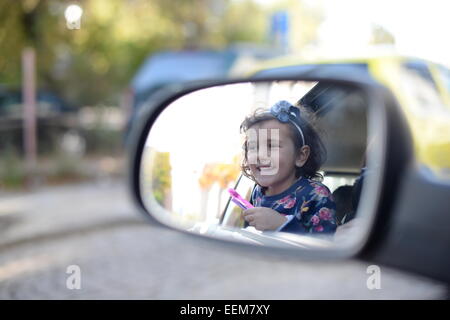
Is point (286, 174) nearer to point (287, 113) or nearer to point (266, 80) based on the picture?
point (287, 113)

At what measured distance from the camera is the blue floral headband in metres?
1.58

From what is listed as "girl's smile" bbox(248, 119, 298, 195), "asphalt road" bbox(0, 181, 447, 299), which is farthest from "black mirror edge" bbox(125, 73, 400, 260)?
"asphalt road" bbox(0, 181, 447, 299)

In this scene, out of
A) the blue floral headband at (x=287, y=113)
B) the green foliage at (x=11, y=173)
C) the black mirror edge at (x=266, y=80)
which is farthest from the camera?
the green foliage at (x=11, y=173)

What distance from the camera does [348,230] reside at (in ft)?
5.57

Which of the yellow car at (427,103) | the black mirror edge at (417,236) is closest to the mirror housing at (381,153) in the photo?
the black mirror edge at (417,236)

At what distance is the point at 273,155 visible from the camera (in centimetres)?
159

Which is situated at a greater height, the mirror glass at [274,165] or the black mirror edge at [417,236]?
the mirror glass at [274,165]

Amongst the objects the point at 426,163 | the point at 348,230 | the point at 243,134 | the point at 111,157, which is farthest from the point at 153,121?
the point at 111,157

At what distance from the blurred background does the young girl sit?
8.00ft

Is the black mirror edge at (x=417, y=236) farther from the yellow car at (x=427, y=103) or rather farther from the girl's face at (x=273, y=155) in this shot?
the girl's face at (x=273, y=155)

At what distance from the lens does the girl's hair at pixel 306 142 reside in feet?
5.24

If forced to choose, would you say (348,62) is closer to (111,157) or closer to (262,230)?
(262,230)

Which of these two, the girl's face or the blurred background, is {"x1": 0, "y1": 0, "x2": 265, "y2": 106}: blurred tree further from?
the girl's face

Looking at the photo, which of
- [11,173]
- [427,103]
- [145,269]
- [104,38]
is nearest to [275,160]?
[427,103]
